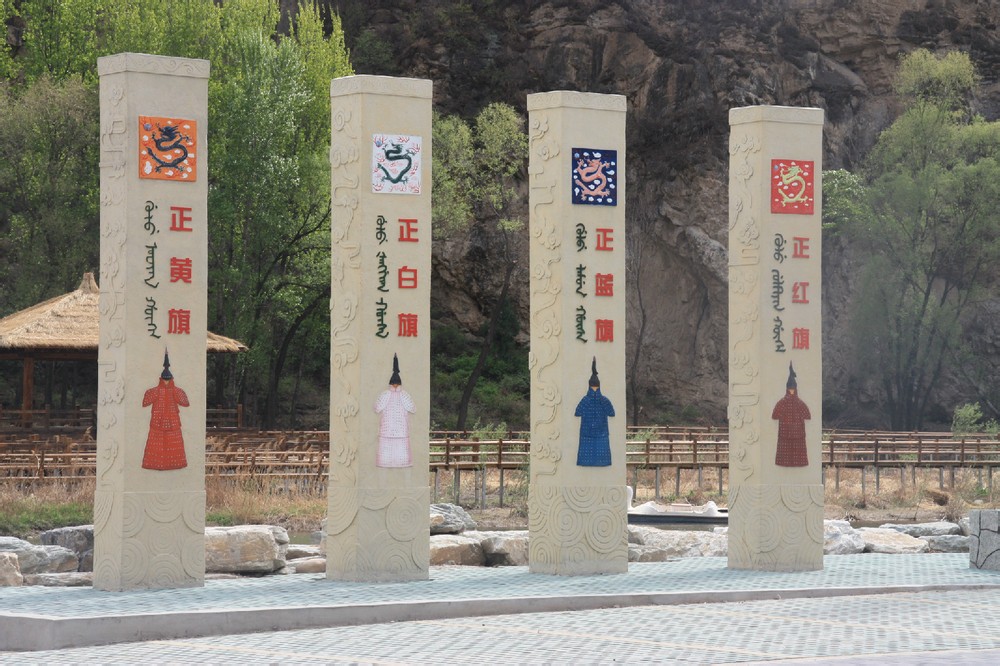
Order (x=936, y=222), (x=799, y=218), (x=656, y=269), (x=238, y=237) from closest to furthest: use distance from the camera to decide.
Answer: (x=799, y=218)
(x=238, y=237)
(x=936, y=222)
(x=656, y=269)

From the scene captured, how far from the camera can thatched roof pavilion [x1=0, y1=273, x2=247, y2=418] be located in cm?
3139

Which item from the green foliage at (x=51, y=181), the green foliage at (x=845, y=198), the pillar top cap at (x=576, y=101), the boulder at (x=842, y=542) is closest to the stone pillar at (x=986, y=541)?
the boulder at (x=842, y=542)

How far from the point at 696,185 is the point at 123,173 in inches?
1447

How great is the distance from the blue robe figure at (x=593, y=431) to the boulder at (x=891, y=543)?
6.90m

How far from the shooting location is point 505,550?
63.0ft

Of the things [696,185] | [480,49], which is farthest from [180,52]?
[696,185]

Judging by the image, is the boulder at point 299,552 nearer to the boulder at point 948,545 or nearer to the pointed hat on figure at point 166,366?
the pointed hat on figure at point 166,366

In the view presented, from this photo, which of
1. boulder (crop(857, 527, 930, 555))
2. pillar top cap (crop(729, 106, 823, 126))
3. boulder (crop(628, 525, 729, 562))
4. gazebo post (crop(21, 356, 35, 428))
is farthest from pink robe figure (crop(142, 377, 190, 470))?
gazebo post (crop(21, 356, 35, 428))

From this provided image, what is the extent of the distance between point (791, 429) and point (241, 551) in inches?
257

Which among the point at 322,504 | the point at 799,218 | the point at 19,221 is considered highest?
the point at 19,221

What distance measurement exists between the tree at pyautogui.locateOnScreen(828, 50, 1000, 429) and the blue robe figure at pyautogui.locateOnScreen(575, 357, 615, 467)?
3266cm

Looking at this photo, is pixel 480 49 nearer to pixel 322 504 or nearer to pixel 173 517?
pixel 322 504

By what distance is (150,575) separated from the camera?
46.8 feet

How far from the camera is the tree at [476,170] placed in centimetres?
4241
